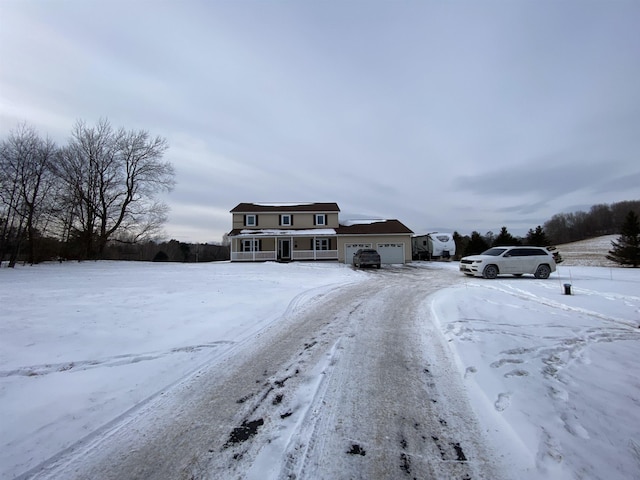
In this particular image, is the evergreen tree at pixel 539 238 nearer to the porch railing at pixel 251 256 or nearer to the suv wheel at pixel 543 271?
the suv wheel at pixel 543 271

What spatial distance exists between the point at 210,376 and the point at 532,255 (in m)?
15.3

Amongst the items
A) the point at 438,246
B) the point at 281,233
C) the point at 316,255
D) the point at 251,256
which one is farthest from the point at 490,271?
the point at 251,256

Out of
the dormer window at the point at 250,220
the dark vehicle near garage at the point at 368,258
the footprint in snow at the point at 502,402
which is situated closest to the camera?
Answer: the footprint in snow at the point at 502,402

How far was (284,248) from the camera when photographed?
1115 inches

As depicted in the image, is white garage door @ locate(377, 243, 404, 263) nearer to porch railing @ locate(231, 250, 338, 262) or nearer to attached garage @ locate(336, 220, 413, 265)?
attached garage @ locate(336, 220, 413, 265)

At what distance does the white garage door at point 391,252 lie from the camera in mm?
26703

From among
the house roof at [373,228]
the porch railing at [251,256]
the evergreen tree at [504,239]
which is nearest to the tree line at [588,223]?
the evergreen tree at [504,239]

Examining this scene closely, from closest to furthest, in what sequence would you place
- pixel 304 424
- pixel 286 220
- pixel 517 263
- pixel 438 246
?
pixel 304 424
pixel 517 263
pixel 438 246
pixel 286 220

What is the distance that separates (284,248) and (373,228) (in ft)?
30.2

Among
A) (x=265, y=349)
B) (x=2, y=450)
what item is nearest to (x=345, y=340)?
(x=265, y=349)

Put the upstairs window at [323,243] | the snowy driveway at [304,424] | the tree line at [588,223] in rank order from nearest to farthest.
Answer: the snowy driveway at [304,424]
the upstairs window at [323,243]
the tree line at [588,223]

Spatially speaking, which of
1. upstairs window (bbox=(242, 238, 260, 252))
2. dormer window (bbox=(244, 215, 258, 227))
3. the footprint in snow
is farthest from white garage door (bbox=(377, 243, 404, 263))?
the footprint in snow

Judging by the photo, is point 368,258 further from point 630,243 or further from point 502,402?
point 502,402

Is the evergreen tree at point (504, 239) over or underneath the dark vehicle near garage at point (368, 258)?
over
